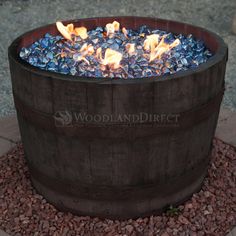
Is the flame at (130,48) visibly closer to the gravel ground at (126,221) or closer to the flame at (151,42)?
the flame at (151,42)

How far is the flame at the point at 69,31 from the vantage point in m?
3.32

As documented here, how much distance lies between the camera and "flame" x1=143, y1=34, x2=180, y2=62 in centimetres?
303

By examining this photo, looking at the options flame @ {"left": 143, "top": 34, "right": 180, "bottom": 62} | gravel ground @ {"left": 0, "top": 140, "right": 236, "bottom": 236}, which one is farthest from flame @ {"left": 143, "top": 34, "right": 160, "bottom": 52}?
gravel ground @ {"left": 0, "top": 140, "right": 236, "bottom": 236}

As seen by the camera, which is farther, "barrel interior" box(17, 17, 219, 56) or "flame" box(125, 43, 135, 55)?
"barrel interior" box(17, 17, 219, 56)

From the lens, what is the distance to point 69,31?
3375mm

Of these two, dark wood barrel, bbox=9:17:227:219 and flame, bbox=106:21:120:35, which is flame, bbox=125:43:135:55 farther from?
dark wood barrel, bbox=9:17:227:219

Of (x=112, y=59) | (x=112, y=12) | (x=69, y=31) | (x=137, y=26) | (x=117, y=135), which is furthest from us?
(x=112, y=12)

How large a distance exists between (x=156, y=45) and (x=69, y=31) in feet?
2.32

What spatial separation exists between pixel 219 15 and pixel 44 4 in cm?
337

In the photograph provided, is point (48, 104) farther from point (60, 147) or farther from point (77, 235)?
point (77, 235)

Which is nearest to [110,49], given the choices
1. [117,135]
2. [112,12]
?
[117,135]

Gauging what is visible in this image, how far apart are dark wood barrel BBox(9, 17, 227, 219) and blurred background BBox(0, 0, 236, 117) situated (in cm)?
380

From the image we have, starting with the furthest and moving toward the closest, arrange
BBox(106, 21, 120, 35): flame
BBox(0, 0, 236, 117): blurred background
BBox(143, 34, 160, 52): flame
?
BBox(0, 0, 236, 117): blurred background
BBox(106, 21, 120, 35): flame
BBox(143, 34, 160, 52): flame

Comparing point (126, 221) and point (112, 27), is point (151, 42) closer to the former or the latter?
point (112, 27)
